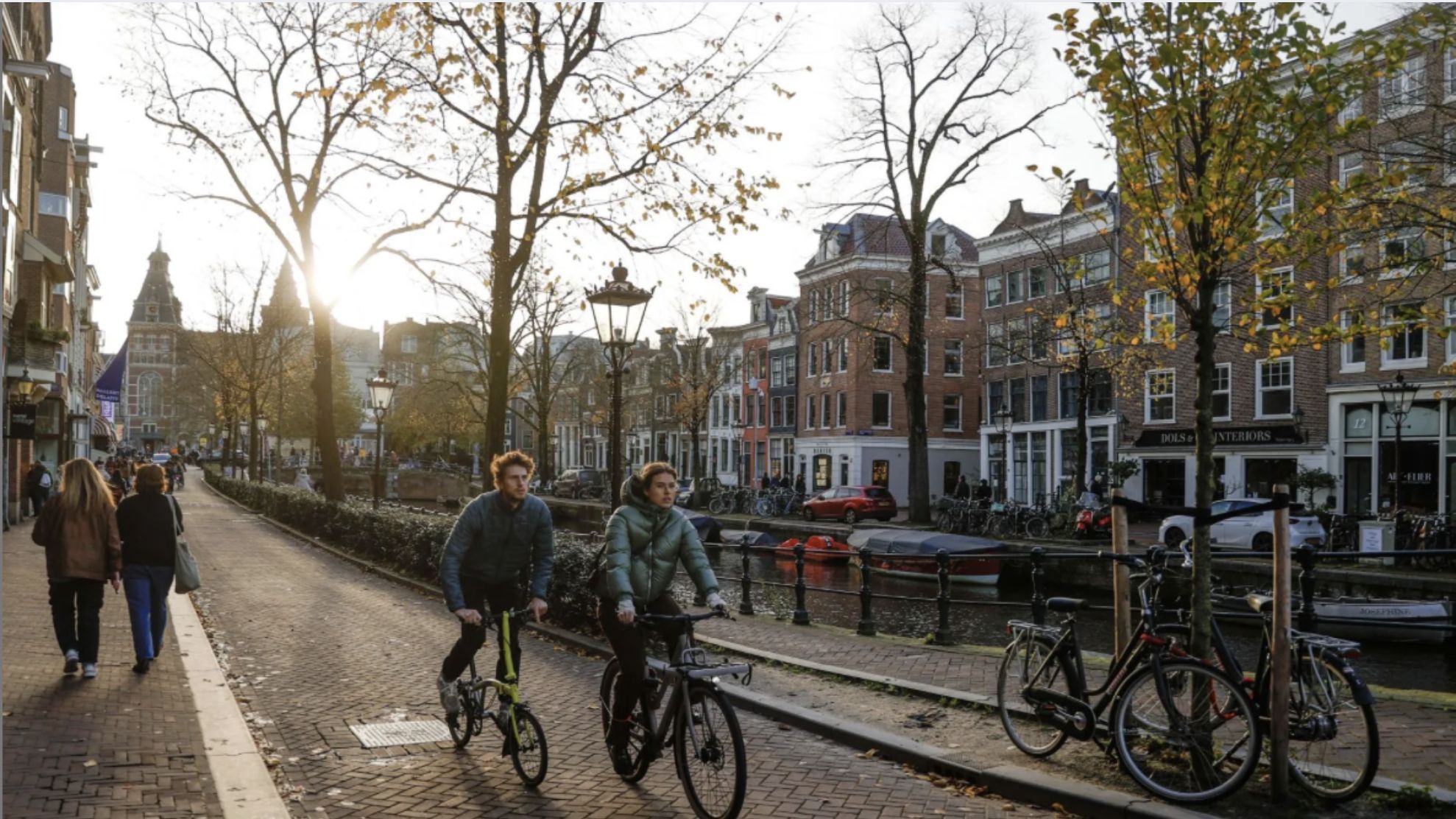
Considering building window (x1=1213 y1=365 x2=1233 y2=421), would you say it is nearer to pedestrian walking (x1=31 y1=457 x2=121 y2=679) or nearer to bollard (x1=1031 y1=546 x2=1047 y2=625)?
bollard (x1=1031 y1=546 x2=1047 y2=625)

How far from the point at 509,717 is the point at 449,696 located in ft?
1.95

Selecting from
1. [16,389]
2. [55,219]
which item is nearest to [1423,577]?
[16,389]

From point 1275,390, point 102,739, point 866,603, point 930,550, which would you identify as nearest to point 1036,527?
point 930,550

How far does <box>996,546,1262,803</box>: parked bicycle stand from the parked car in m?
48.8

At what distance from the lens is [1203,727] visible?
5.52 m

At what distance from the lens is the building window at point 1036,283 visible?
4209 cm

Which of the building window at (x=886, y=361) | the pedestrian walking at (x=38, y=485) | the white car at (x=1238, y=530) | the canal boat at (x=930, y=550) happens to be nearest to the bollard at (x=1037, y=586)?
the canal boat at (x=930, y=550)

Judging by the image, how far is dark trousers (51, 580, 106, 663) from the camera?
8500 mm

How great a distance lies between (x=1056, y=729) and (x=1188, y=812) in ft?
3.95

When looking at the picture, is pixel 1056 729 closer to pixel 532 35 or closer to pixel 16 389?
pixel 532 35

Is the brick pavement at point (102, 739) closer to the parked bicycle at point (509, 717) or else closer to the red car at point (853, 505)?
the parked bicycle at point (509, 717)

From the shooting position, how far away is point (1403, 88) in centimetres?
2669

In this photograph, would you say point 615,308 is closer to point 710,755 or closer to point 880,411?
point 710,755

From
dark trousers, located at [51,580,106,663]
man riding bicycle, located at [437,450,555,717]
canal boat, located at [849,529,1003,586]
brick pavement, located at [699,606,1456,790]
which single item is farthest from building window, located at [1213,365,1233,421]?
dark trousers, located at [51,580,106,663]
